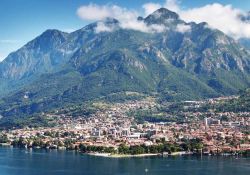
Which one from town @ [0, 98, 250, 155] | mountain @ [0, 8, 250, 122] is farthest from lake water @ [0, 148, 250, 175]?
mountain @ [0, 8, 250, 122]

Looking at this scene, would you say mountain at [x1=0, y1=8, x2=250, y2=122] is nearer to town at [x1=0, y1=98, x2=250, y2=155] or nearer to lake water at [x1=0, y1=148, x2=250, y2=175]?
town at [x1=0, y1=98, x2=250, y2=155]

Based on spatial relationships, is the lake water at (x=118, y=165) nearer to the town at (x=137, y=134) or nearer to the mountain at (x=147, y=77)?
the town at (x=137, y=134)

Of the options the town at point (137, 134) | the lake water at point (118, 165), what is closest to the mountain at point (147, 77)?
the town at point (137, 134)

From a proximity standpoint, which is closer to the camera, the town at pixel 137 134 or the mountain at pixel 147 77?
the town at pixel 137 134

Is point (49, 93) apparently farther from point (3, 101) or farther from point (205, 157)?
point (205, 157)

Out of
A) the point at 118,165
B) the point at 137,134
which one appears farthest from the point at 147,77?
the point at 118,165

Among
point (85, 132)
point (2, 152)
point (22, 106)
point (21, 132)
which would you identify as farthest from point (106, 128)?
point (22, 106)

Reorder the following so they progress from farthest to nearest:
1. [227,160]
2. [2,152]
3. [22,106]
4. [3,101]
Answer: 1. [3,101]
2. [22,106]
3. [2,152]
4. [227,160]
